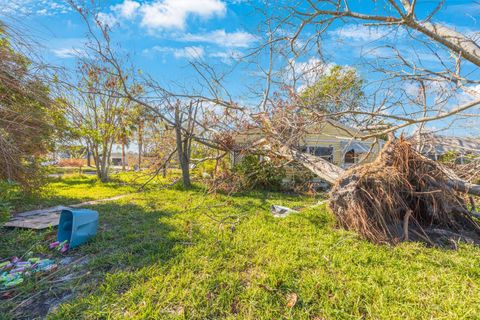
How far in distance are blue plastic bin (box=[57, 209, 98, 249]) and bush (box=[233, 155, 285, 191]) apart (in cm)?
598

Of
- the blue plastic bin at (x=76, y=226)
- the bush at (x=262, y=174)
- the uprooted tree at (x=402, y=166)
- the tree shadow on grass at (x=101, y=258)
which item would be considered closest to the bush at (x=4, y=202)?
the tree shadow on grass at (x=101, y=258)

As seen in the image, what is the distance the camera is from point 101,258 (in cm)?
271

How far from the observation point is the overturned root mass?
3566 millimetres

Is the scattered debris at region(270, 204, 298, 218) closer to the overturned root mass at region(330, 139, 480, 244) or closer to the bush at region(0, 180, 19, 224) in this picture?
the overturned root mass at region(330, 139, 480, 244)

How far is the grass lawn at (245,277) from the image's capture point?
6.15 feet

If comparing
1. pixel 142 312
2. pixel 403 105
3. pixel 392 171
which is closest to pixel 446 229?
pixel 392 171

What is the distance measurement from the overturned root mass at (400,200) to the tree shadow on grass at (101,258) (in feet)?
9.36

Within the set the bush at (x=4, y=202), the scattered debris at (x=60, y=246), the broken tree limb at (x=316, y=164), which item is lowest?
the scattered debris at (x=60, y=246)

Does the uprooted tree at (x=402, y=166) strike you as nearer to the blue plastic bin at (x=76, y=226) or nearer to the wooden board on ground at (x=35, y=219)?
the blue plastic bin at (x=76, y=226)

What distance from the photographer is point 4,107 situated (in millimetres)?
3254

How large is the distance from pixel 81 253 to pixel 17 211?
11.4 feet

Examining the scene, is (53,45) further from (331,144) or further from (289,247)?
(331,144)

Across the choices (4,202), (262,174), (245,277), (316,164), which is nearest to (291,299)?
(245,277)

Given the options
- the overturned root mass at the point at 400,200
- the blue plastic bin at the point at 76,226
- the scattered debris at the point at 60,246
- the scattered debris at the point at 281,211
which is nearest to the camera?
the scattered debris at the point at 60,246
